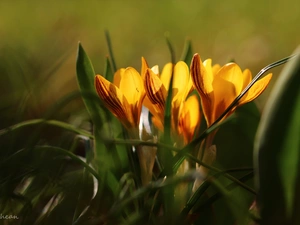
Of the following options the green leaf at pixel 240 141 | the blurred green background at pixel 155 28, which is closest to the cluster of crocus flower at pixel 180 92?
the green leaf at pixel 240 141

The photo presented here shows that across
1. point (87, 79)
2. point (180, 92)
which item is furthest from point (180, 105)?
point (87, 79)

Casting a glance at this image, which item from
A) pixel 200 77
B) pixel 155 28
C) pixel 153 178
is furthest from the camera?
pixel 155 28

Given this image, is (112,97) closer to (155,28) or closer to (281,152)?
(281,152)

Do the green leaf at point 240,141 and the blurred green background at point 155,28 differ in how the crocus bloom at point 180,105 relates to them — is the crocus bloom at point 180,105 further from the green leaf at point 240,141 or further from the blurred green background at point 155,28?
the blurred green background at point 155,28

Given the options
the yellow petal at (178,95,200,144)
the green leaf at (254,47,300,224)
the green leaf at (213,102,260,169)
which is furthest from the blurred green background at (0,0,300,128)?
the green leaf at (254,47,300,224)

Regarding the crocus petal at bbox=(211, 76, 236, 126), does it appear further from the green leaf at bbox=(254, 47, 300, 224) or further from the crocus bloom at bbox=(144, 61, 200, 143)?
the green leaf at bbox=(254, 47, 300, 224)

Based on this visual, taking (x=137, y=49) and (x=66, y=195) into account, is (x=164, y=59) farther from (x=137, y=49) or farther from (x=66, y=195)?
(x=66, y=195)
